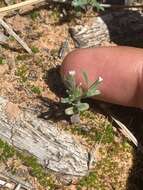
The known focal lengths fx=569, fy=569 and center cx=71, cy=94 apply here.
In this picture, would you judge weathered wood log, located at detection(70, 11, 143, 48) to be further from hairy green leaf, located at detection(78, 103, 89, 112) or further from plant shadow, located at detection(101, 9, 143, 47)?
hairy green leaf, located at detection(78, 103, 89, 112)

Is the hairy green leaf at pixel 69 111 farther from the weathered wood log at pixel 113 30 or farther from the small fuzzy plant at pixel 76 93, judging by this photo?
the weathered wood log at pixel 113 30

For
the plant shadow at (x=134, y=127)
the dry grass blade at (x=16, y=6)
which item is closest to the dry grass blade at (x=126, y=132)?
the plant shadow at (x=134, y=127)

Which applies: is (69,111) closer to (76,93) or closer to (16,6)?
(76,93)

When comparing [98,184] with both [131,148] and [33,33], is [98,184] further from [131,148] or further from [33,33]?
[33,33]

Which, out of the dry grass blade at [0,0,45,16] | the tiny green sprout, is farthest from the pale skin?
the dry grass blade at [0,0,45,16]

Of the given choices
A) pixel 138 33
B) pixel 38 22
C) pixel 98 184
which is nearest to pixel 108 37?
pixel 138 33

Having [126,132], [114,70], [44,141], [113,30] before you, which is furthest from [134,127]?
[113,30]
